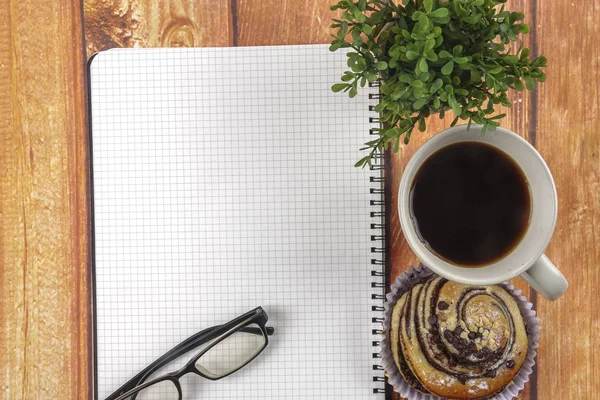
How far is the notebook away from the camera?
30.0 inches

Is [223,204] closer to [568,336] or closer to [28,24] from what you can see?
[28,24]

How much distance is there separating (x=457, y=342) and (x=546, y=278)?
0.46 ft

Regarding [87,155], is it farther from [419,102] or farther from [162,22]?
[419,102]

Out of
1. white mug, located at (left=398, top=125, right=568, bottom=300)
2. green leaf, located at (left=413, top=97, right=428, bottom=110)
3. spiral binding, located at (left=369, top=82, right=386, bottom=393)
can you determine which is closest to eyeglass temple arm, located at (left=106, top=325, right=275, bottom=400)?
spiral binding, located at (left=369, top=82, right=386, bottom=393)

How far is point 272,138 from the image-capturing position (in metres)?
0.76

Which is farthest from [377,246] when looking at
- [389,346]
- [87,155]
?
[87,155]

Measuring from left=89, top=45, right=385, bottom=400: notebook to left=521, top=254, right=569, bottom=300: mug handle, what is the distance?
21cm

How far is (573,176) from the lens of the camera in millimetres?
768

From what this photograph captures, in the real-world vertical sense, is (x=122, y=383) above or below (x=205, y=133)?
below

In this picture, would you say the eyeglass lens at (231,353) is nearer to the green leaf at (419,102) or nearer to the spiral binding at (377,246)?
the spiral binding at (377,246)

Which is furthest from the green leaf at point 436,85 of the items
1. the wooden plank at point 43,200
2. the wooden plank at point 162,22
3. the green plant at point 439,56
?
the wooden plank at point 43,200

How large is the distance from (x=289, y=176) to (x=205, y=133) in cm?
14

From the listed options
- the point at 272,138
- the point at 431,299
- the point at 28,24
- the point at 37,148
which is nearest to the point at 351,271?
the point at 431,299

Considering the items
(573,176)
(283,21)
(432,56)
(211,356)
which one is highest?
(283,21)
